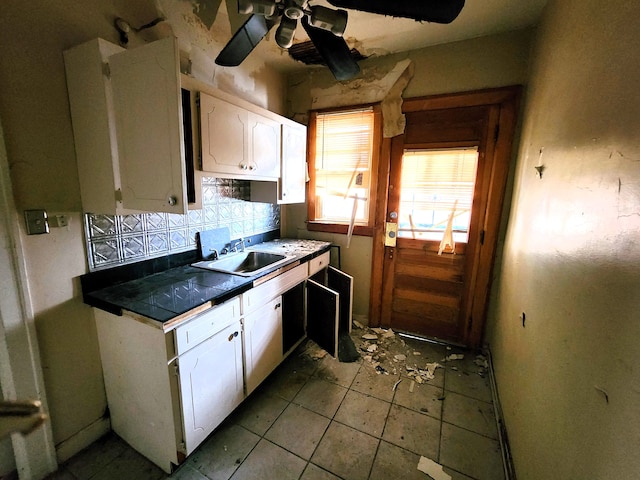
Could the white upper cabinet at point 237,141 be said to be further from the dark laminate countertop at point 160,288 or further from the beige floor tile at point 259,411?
the beige floor tile at point 259,411

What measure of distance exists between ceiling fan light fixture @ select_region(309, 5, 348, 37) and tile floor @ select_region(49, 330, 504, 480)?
2181 mm

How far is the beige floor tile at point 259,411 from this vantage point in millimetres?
1662

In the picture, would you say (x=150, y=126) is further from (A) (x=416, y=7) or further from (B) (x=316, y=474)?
(B) (x=316, y=474)

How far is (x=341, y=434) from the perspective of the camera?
63.6 inches

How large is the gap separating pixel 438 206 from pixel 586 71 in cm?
139

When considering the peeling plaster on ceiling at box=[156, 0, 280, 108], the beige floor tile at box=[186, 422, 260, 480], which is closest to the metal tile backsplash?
the peeling plaster on ceiling at box=[156, 0, 280, 108]

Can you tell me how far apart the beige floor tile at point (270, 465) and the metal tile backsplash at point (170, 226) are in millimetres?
1295

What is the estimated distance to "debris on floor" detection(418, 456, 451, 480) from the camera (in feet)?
4.53

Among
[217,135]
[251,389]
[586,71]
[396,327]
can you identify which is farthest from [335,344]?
[586,71]

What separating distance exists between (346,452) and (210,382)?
841mm

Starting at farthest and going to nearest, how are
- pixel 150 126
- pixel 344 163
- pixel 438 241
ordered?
pixel 344 163 → pixel 438 241 → pixel 150 126

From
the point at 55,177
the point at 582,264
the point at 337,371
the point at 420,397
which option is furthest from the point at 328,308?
the point at 55,177

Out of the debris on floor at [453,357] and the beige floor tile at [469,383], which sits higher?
the debris on floor at [453,357]

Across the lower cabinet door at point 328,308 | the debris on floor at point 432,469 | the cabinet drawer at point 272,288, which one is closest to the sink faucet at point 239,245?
the cabinet drawer at point 272,288
